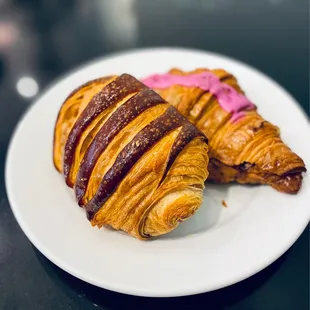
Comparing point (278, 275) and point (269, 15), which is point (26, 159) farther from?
point (269, 15)

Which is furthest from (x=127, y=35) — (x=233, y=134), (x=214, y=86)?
(x=233, y=134)

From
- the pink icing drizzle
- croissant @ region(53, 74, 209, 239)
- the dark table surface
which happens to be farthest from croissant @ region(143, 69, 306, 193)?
the dark table surface

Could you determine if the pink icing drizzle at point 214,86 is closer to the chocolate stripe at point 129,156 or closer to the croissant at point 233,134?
the croissant at point 233,134

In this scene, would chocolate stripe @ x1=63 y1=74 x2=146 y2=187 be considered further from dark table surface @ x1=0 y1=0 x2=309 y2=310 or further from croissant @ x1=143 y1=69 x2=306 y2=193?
dark table surface @ x1=0 y1=0 x2=309 y2=310

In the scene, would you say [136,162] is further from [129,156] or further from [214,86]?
[214,86]

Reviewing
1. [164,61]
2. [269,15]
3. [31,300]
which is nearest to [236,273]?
[31,300]

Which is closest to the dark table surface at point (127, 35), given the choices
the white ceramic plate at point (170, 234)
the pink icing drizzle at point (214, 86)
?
the white ceramic plate at point (170, 234)
